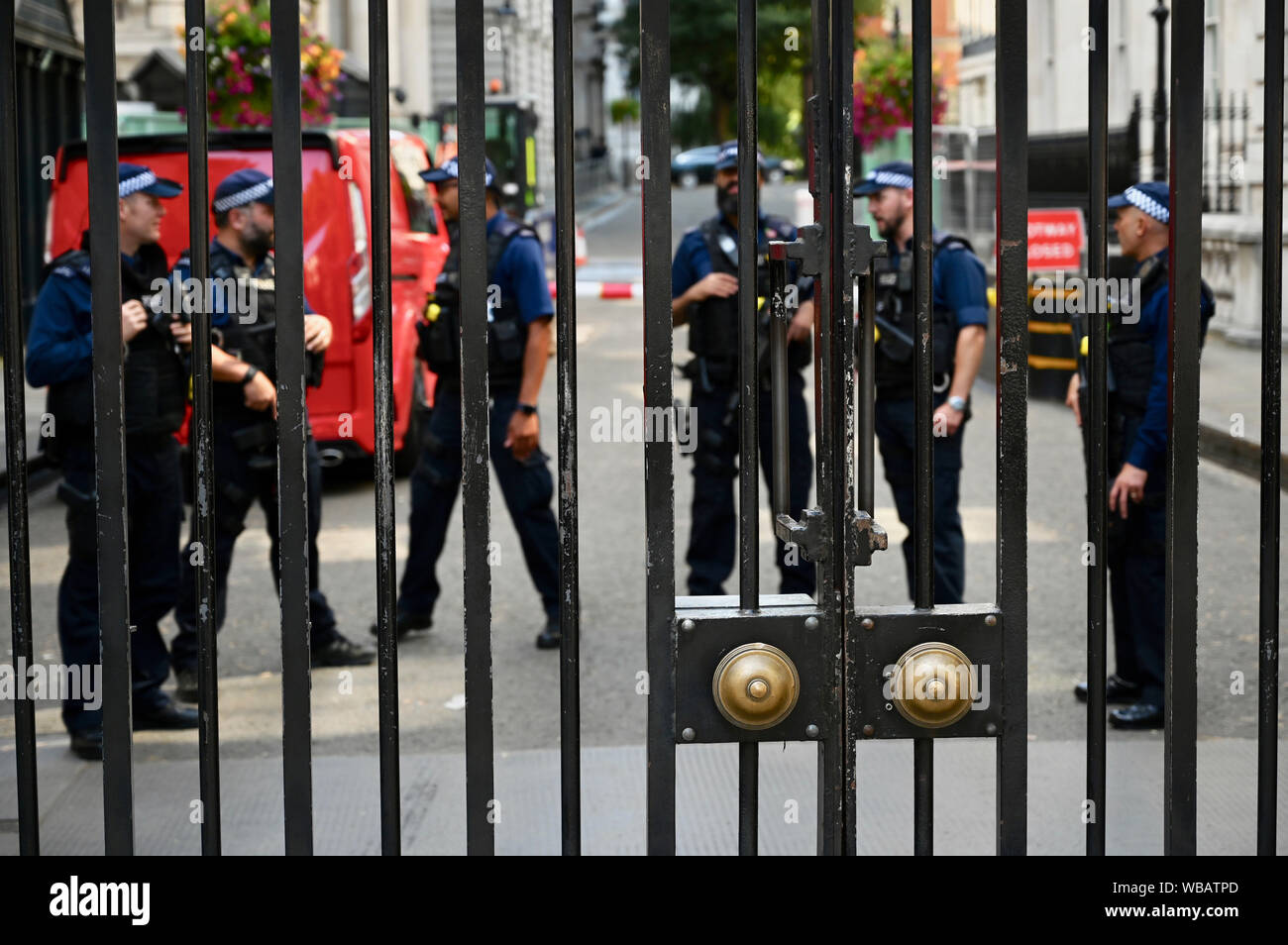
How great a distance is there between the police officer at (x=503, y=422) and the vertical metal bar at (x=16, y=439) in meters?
5.06

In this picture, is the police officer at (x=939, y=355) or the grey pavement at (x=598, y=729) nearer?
the grey pavement at (x=598, y=729)

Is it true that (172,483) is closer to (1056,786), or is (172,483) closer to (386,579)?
(1056,786)

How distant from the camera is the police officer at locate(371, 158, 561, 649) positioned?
23.4 ft

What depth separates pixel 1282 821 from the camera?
406 centimetres

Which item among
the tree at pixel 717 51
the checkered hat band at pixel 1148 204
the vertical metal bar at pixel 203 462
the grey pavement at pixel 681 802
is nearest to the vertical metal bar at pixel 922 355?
the vertical metal bar at pixel 203 462

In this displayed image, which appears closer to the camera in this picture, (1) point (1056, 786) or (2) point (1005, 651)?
(2) point (1005, 651)

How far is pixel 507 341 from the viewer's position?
721 cm

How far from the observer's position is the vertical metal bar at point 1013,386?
189cm

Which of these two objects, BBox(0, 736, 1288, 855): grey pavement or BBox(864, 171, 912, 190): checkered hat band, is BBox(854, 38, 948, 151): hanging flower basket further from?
BBox(0, 736, 1288, 855): grey pavement

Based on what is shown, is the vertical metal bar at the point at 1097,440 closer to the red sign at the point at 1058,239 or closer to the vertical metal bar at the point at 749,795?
the vertical metal bar at the point at 749,795

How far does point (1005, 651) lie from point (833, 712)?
22 centimetres

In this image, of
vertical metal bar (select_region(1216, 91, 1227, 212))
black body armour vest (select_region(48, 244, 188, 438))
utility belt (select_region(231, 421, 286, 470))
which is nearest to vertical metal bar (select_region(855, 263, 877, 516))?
black body armour vest (select_region(48, 244, 188, 438))

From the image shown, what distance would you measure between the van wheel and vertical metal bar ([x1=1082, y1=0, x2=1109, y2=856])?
8479mm
